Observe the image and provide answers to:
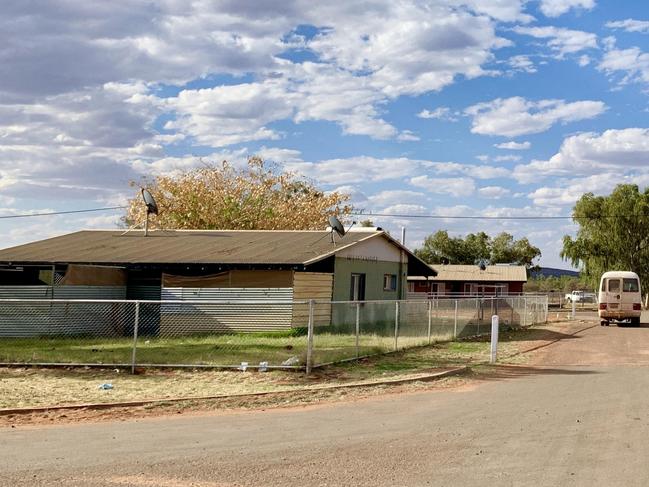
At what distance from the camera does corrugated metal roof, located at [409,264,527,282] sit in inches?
2414

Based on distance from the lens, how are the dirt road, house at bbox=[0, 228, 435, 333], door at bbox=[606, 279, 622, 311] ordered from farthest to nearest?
1. door at bbox=[606, 279, 622, 311]
2. house at bbox=[0, 228, 435, 333]
3. the dirt road

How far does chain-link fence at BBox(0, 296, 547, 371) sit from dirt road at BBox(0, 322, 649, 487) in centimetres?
394

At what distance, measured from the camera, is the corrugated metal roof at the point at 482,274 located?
6131 cm

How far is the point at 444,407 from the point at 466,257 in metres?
81.1

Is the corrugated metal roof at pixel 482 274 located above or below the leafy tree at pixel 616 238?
below

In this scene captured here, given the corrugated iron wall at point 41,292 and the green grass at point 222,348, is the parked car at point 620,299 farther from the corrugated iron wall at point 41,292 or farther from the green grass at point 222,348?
the corrugated iron wall at point 41,292

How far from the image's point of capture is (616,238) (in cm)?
6084

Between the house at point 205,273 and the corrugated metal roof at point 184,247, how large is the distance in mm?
34

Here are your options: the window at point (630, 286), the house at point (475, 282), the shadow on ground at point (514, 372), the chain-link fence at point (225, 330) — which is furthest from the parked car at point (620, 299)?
the house at point (475, 282)

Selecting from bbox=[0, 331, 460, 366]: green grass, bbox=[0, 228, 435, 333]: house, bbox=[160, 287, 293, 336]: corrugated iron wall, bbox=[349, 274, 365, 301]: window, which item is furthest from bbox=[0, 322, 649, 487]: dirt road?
bbox=[349, 274, 365, 301]: window

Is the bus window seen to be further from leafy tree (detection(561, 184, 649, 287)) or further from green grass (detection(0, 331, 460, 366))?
leafy tree (detection(561, 184, 649, 287))

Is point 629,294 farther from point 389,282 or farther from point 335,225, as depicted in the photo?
point 335,225

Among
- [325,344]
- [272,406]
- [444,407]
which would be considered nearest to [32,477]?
[272,406]

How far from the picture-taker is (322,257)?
75.8ft
